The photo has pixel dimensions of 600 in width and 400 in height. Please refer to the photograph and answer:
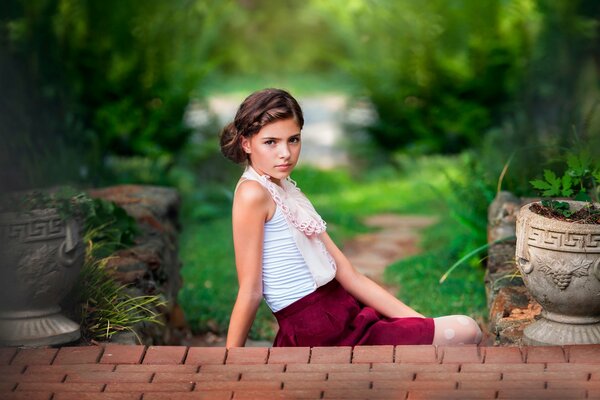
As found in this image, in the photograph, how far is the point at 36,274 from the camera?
3668 millimetres

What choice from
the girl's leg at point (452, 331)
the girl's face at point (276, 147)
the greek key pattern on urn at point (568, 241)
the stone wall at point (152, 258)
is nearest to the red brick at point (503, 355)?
the girl's leg at point (452, 331)

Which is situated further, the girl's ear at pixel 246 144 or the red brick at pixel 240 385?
the girl's ear at pixel 246 144

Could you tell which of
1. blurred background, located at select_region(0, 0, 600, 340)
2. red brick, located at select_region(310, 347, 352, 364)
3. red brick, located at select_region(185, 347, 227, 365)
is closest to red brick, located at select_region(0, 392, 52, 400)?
red brick, located at select_region(185, 347, 227, 365)

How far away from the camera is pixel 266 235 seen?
3.85 meters

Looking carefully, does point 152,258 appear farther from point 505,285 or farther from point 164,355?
point 505,285

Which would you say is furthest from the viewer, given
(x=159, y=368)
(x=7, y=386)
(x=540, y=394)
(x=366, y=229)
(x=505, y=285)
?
(x=366, y=229)

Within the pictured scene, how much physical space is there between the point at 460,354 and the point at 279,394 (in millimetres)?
696

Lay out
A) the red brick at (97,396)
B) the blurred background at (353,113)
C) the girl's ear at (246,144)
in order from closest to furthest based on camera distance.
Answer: the red brick at (97,396), the girl's ear at (246,144), the blurred background at (353,113)

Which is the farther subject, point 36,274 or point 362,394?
point 36,274

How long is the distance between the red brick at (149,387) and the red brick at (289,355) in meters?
0.34

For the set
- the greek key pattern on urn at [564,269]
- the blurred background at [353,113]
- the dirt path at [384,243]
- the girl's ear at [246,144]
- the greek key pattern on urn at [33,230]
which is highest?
the girl's ear at [246,144]

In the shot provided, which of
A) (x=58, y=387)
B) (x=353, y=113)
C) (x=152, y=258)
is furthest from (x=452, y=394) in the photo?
(x=353, y=113)

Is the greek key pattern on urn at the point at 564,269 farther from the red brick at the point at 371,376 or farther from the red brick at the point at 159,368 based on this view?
the red brick at the point at 159,368

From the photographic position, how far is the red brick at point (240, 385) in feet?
10.6
